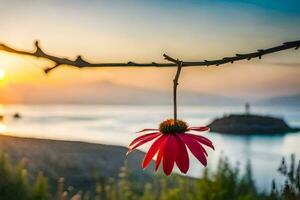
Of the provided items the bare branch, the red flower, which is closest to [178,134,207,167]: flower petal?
the red flower

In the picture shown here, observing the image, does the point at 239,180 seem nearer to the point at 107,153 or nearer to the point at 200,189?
the point at 200,189

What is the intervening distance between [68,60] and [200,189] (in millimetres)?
3864

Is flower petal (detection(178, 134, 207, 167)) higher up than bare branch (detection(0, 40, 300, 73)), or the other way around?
bare branch (detection(0, 40, 300, 73))

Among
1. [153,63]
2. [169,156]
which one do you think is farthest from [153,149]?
[153,63]

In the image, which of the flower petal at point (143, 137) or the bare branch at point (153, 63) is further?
the flower petal at point (143, 137)

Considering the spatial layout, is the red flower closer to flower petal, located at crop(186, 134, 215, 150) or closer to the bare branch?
flower petal, located at crop(186, 134, 215, 150)

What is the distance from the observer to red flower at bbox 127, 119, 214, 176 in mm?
729

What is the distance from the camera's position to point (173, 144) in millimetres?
757

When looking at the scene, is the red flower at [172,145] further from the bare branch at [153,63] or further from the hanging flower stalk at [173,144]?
the bare branch at [153,63]

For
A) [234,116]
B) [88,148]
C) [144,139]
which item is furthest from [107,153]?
[144,139]

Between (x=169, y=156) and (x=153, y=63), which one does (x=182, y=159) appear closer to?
(x=169, y=156)

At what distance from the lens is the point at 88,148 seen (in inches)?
627

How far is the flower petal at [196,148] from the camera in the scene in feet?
2.36

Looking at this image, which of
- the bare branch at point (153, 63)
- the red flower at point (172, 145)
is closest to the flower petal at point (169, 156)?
the red flower at point (172, 145)
